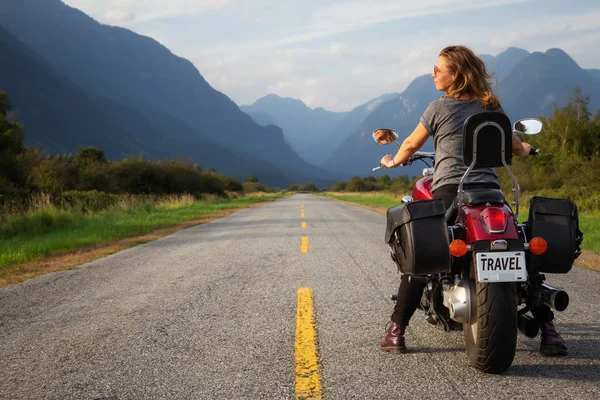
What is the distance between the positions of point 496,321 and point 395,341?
2.61 feet

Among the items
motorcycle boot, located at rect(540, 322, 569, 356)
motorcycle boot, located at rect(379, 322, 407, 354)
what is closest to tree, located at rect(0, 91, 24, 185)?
motorcycle boot, located at rect(379, 322, 407, 354)

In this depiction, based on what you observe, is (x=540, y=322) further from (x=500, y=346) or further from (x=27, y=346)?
→ (x=27, y=346)

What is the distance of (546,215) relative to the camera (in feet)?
9.59

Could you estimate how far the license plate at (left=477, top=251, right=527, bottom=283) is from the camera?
2668mm

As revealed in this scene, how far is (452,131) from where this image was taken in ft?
10.3

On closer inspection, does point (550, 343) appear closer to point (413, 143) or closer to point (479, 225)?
point (479, 225)

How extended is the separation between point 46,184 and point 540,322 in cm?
2309

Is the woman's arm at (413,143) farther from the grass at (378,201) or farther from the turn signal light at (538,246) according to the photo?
the grass at (378,201)

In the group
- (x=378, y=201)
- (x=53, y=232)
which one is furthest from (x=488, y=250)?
(x=378, y=201)

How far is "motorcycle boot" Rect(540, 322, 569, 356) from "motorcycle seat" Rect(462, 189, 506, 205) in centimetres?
95

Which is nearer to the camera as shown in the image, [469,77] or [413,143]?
[469,77]

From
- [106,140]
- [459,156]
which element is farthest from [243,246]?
[106,140]

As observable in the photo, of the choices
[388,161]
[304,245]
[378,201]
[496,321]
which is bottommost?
[378,201]

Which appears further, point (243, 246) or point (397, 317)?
point (243, 246)
